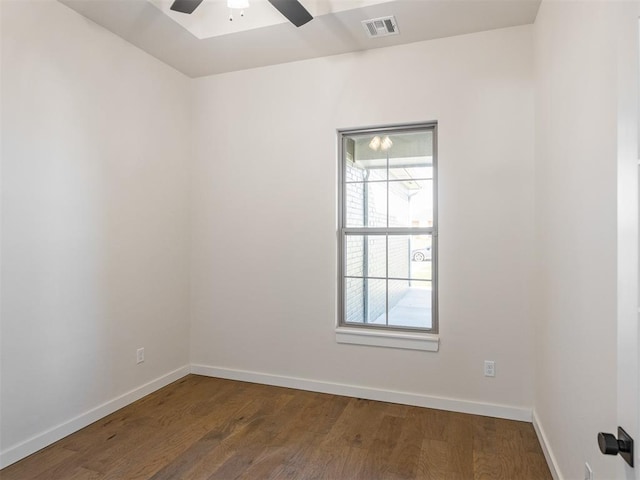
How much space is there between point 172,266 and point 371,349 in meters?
1.89

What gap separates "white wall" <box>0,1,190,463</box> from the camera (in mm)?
2271

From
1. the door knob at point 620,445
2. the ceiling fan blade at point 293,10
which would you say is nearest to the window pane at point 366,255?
the ceiling fan blade at point 293,10

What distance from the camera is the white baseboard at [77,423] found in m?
2.24

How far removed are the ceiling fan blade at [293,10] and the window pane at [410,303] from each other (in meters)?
1.98

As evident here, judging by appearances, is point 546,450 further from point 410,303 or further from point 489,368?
point 410,303

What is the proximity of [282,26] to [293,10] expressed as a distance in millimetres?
634

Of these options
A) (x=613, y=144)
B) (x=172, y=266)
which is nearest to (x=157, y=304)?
(x=172, y=266)

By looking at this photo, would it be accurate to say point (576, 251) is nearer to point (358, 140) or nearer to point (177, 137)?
point (358, 140)

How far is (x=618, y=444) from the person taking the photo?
2.68ft

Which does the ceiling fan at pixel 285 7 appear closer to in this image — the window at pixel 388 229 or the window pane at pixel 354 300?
the window at pixel 388 229

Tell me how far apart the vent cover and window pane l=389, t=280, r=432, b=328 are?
1876mm

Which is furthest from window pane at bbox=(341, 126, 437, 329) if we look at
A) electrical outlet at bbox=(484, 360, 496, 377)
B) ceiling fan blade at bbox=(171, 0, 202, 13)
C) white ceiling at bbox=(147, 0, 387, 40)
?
ceiling fan blade at bbox=(171, 0, 202, 13)

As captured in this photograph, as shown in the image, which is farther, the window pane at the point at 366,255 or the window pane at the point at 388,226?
the window pane at the point at 366,255

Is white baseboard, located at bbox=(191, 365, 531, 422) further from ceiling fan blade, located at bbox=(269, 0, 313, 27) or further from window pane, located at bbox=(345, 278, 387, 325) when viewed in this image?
ceiling fan blade, located at bbox=(269, 0, 313, 27)
